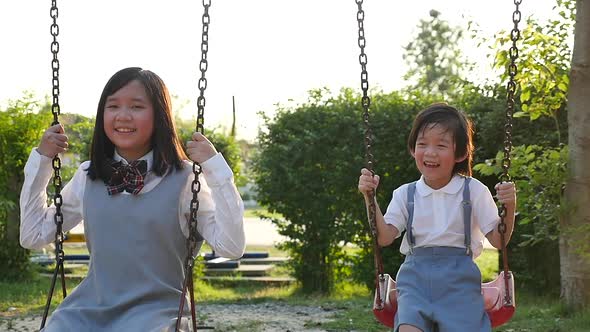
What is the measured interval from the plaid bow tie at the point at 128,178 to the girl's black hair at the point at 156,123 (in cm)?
5

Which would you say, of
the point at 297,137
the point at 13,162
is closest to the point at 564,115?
the point at 297,137

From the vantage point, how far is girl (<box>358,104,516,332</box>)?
3.92 meters

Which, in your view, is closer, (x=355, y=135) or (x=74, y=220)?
(x=74, y=220)

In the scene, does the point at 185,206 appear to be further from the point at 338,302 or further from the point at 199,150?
the point at 338,302

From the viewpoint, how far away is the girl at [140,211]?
353cm

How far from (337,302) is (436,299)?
202 inches

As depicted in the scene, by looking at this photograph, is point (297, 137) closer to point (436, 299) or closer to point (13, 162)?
point (13, 162)

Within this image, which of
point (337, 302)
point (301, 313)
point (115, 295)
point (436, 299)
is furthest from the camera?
point (337, 302)

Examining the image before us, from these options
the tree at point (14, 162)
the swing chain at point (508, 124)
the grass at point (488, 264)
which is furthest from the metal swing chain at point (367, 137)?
the tree at point (14, 162)

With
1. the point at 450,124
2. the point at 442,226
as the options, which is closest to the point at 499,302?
the point at 442,226

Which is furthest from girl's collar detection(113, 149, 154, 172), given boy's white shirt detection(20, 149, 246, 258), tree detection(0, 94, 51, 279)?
tree detection(0, 94, 51, 279)

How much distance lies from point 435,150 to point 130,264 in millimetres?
1390

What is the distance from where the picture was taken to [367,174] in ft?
13.4

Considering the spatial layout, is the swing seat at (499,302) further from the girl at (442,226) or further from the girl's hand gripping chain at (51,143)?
the girl's hand gripping chain at (51,143)
